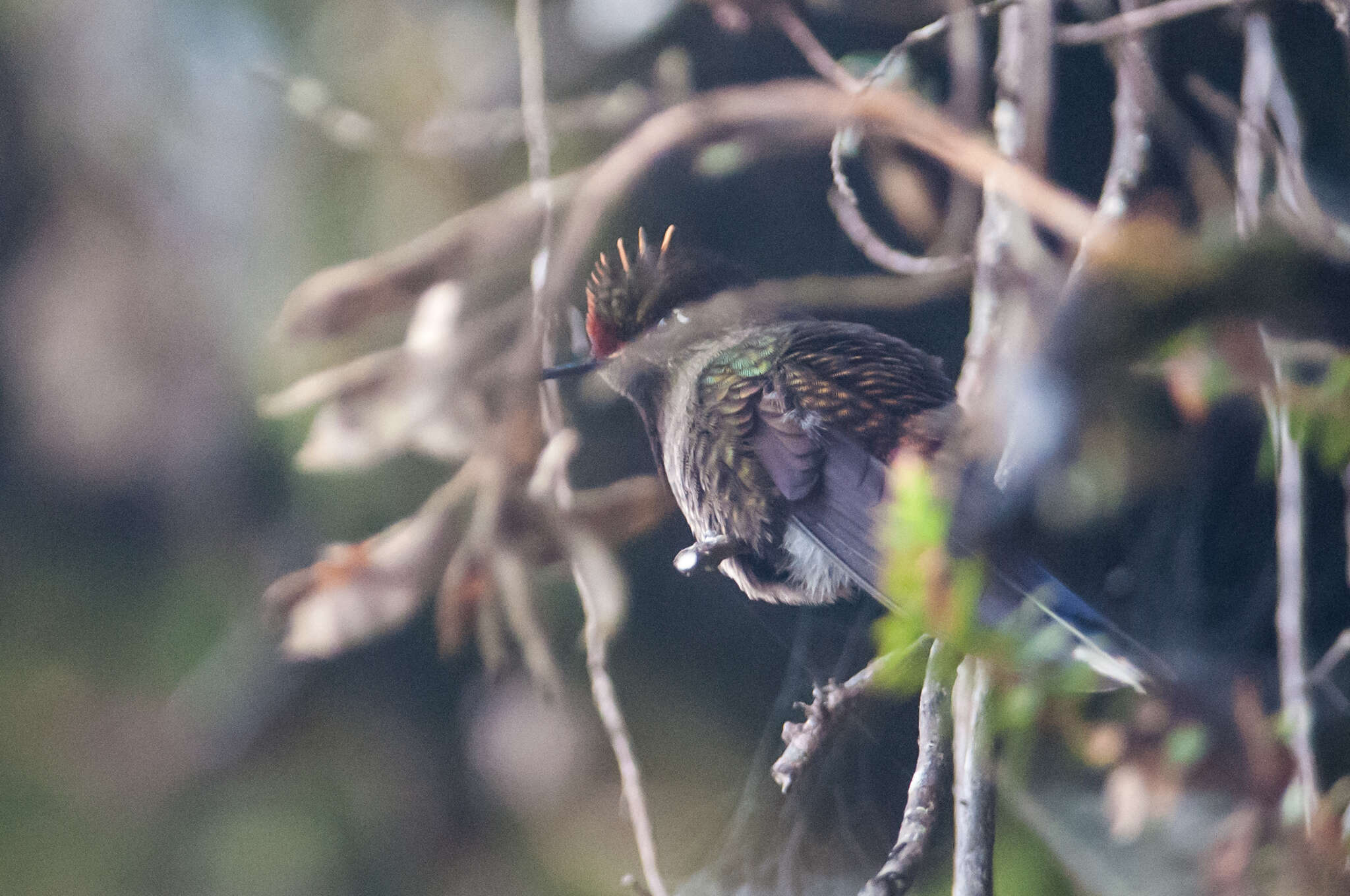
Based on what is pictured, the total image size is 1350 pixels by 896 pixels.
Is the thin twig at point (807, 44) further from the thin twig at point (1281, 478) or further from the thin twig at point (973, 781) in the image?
the thin twig at point (973, 781)

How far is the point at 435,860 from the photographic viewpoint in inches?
45.3

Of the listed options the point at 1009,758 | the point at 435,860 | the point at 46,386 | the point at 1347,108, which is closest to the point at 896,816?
the point at 1009,758

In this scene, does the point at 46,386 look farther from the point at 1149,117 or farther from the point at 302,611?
the point at 1149,117

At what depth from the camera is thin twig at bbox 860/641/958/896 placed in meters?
1.00

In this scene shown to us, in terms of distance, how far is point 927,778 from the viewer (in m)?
1.04

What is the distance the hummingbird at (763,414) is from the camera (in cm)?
106

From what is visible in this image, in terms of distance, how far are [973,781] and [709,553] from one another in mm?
371

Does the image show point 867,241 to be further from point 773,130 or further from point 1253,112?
point 1253,112

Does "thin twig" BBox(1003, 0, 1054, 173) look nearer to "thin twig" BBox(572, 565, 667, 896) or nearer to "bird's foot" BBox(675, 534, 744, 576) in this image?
"bird's foot" BBox(675, 534, 744, 576)

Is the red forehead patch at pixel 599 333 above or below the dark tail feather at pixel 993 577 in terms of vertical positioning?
above

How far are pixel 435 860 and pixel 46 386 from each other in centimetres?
74

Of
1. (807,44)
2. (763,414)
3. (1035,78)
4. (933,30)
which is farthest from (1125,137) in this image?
(763,414)

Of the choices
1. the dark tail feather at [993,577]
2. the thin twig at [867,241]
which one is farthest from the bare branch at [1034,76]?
the dark tail feather at [993,577]

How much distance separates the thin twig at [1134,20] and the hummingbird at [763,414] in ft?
1.37
